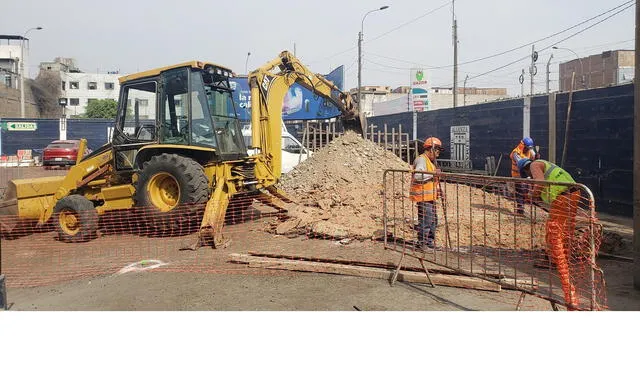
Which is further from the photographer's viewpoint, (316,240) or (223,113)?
(223,113)

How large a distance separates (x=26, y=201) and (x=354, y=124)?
701 centimetres

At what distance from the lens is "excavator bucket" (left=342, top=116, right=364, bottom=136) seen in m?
11.8

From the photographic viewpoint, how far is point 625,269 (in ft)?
19.4

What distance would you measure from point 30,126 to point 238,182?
21456 mm

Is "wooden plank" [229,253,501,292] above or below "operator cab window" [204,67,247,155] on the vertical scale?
below

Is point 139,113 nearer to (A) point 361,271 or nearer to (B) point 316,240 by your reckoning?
(B) point 316,240

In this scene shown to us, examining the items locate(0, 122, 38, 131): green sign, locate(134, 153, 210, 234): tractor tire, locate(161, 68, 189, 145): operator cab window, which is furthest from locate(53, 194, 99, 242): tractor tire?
locate(0, 122, 38, 131): green sign

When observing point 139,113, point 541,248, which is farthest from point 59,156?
point 541,248

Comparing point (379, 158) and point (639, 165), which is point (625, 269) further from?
point (379, 158)

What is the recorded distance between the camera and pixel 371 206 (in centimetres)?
832

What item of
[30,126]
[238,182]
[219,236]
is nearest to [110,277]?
[219,236]

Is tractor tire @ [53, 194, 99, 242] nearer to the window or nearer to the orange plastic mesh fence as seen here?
the orange plastic mesh fence

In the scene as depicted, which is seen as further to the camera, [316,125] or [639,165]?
[316,125]

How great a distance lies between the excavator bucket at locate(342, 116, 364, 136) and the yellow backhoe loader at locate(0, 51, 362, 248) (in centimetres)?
349
